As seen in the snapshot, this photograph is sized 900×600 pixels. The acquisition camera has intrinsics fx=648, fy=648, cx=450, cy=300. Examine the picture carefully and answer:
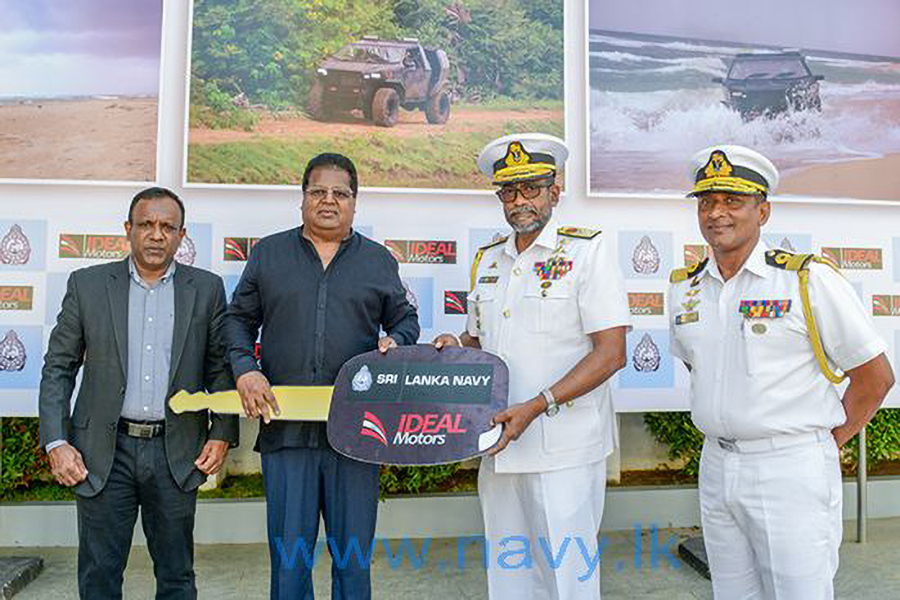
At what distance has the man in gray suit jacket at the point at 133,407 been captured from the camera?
212 centimetres

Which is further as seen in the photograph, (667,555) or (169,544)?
(667,555)

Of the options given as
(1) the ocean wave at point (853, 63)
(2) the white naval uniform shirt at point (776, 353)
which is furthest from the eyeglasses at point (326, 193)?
(1) the ocean wave at point (853, 63)

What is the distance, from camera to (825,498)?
175 centimetres

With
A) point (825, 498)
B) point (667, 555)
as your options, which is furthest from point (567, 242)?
point (667, 555)

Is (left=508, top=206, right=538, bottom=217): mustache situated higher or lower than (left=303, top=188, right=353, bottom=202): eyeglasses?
lower

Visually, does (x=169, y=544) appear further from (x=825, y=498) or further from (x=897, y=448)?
(x=897, y=448)

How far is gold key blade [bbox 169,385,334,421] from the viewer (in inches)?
80.9

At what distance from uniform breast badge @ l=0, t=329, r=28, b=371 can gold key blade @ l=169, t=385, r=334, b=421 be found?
4.66 feet

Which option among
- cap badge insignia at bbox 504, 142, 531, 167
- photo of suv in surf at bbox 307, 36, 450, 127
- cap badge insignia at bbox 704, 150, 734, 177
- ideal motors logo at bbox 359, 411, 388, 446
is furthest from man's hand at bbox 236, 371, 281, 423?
photo of suv in surf at bbox 307, 36, 450, 127

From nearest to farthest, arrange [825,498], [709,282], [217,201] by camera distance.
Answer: [825,498] < [709,282] < [217,201]

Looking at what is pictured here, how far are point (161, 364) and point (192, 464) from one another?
354 mm

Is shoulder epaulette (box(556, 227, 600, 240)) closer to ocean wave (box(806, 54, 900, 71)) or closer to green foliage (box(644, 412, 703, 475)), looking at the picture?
ocean wave (box(806, 54, 900, 71))

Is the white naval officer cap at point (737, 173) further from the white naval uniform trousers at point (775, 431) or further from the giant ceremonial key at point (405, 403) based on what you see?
the giant ceremonial key at point (405, 403)

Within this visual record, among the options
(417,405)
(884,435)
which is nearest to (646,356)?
(417,405)
